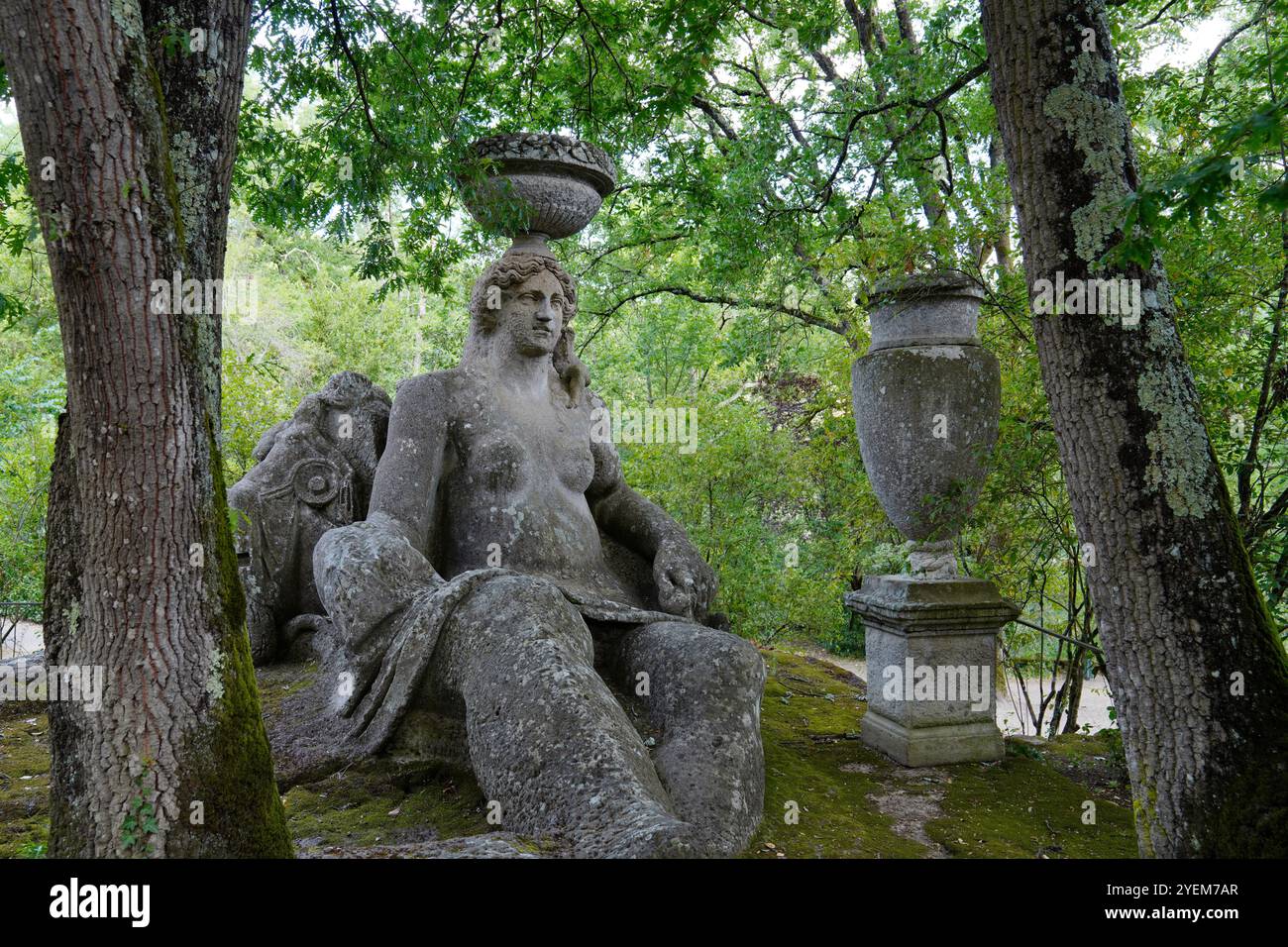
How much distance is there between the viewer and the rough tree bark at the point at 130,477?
162cm

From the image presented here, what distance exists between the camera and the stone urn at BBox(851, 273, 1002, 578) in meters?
4.02

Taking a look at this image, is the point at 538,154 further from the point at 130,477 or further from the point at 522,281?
the point at 130,477

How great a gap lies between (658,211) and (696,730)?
652 centimetres

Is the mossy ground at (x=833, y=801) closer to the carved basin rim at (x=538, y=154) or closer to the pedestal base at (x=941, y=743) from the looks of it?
the pedestal base at (x=941, y=743)

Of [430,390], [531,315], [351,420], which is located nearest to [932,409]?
[531,315]

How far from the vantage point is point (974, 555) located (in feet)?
21.7

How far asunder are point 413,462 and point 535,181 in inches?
55.1

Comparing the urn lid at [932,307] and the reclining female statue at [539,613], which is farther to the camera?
the urn lid at [932,307]

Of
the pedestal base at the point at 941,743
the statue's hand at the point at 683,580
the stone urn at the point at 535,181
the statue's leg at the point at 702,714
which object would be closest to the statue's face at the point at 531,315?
the stone urn at the point at 535,181

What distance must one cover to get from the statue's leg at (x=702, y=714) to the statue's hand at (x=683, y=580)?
242 millimetres

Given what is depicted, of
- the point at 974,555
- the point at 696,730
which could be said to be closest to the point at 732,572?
the point at 974,555

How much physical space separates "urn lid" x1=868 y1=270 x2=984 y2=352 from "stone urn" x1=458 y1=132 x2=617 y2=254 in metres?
1.47

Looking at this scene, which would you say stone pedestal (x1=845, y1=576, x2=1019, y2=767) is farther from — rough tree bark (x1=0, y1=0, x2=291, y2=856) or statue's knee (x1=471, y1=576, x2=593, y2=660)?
rough tree bark (x1=0, y1=0, x2=291, y2=856)

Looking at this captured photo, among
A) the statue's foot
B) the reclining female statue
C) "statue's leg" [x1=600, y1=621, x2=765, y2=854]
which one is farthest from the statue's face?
the statue's foot
